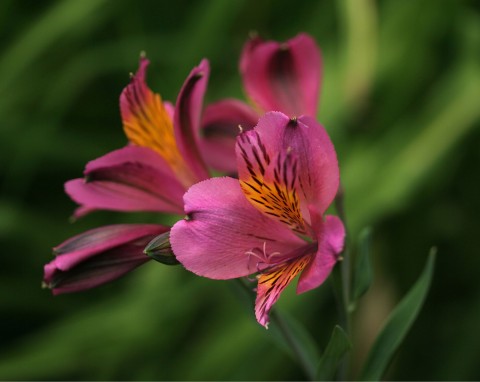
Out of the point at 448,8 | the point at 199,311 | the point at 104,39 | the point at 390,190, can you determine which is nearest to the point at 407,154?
the point at 390,190

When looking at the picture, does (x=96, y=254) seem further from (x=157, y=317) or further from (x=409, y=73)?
A: (x=409, y=73)

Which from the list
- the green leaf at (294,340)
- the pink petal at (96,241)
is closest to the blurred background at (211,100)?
the green leaf at (294,340)

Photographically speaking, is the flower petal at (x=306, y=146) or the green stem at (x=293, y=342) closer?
the flower petal at (x=306, y=146)

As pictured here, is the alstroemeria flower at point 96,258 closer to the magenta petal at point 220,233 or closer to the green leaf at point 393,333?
the magenta petal at point 220,233

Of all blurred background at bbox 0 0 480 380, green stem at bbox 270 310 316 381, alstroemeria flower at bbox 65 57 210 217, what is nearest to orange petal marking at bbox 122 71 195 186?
alstroemeria flower at bbox 65 57 210 217

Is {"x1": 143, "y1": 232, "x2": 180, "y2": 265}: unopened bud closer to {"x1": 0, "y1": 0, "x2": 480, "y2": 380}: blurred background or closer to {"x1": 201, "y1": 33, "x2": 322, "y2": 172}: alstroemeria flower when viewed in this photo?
{"x1": 201, "y1": 33, "x2": 322, "y2": 172}: alstroemeria flower

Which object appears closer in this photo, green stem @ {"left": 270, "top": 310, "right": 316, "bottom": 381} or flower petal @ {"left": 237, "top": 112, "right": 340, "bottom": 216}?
flower petal @ {"left": 237, "top": 112, "right": 340, "bottom": 216}
